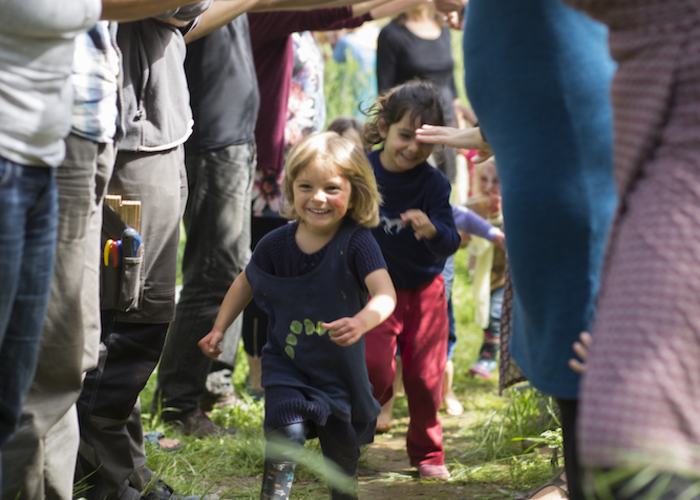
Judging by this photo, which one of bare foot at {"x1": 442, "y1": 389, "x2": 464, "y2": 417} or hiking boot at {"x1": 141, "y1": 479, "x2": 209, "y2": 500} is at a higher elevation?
hiking boot at {"x1": 141, "y1": 479, "x2": 209, "y2": 500}

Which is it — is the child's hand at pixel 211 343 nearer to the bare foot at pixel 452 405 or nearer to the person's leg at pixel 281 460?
the person's leg at pixel 281 460

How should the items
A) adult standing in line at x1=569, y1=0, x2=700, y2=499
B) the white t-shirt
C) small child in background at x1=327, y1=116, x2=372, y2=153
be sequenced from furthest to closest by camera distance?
small child in background at x1=327, y1=116, x2=372, y2=153 → the white t-shirt → adult standing in line at x1=569, y1=0, x2=700, y2=499

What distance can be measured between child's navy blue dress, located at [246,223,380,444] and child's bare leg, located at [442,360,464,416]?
4.98 ft

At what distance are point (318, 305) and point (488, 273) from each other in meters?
2.34

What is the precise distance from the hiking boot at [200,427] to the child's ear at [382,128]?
1435 mm

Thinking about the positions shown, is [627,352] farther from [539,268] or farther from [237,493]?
[237,493]

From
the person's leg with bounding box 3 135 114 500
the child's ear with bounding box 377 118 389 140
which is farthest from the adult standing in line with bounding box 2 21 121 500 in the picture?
the child's ear with bounding box 377 118 389 140

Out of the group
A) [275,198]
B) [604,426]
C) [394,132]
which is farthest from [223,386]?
[604,426]

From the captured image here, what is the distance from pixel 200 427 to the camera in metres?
3.26

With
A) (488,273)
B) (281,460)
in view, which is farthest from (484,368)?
(281,460)

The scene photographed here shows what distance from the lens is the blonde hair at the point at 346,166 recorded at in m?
2.49

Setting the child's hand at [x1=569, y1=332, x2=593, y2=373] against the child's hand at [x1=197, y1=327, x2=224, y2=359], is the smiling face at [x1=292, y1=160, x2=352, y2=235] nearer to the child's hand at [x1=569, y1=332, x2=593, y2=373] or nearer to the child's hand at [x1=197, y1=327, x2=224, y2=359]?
the child's hand at [x1=197, y1=327, x2=224, y2=359]

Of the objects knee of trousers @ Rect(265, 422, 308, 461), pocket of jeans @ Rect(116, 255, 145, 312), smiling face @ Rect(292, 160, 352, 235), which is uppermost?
smiling face @ Rect(292, 160, 352, 235)

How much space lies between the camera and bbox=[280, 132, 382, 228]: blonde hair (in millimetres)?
2494
